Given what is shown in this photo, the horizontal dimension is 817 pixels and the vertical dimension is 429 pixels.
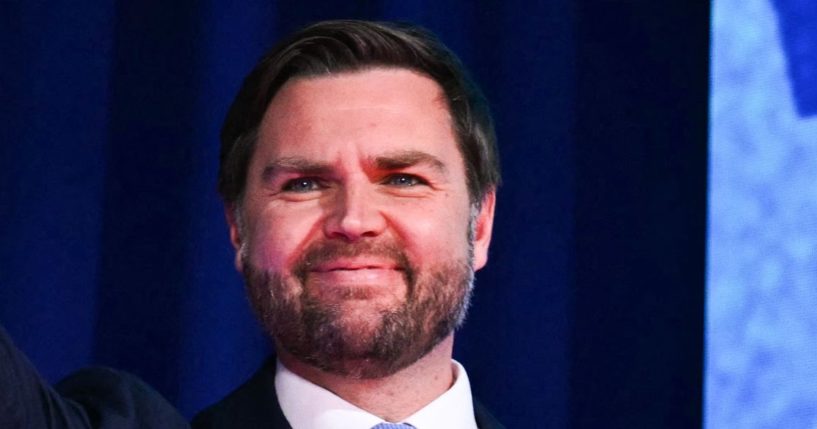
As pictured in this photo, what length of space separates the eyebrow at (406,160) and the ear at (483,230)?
0.10 meters

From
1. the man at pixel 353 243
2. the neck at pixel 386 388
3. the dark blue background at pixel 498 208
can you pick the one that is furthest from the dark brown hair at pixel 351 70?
the dark blue background at pixel 498 208

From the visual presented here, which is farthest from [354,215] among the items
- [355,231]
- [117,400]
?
[117,400]

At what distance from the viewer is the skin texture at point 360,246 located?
1479 millimetres

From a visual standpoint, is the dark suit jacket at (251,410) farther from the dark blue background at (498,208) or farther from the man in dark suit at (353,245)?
the dark blue background at (498,208)

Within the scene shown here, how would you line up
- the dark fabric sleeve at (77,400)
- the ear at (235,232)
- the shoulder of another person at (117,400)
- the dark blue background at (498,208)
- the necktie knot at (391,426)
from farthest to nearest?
the dark blue background at (498,208), the ear at (235,232), the necktie knot at (391,426), the shoulder of another person at (117,400), the dark fabric sleeve at (77,400)

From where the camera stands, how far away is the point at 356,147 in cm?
151

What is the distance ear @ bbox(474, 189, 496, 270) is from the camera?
163cm

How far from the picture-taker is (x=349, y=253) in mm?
1472

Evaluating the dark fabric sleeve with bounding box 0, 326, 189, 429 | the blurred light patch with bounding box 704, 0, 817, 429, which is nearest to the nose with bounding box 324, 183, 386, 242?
the dark fabric sleeve with bounding box 0, 326, 189, 429

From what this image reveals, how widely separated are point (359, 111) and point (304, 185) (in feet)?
0.33

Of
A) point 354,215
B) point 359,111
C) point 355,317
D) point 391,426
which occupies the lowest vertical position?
point 391,426

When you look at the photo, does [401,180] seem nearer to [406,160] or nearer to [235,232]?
[406,160]

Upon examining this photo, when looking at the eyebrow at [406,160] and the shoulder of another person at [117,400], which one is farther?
the eyebrow at [406,160]

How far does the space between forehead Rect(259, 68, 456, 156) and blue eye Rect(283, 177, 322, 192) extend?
40 mm
